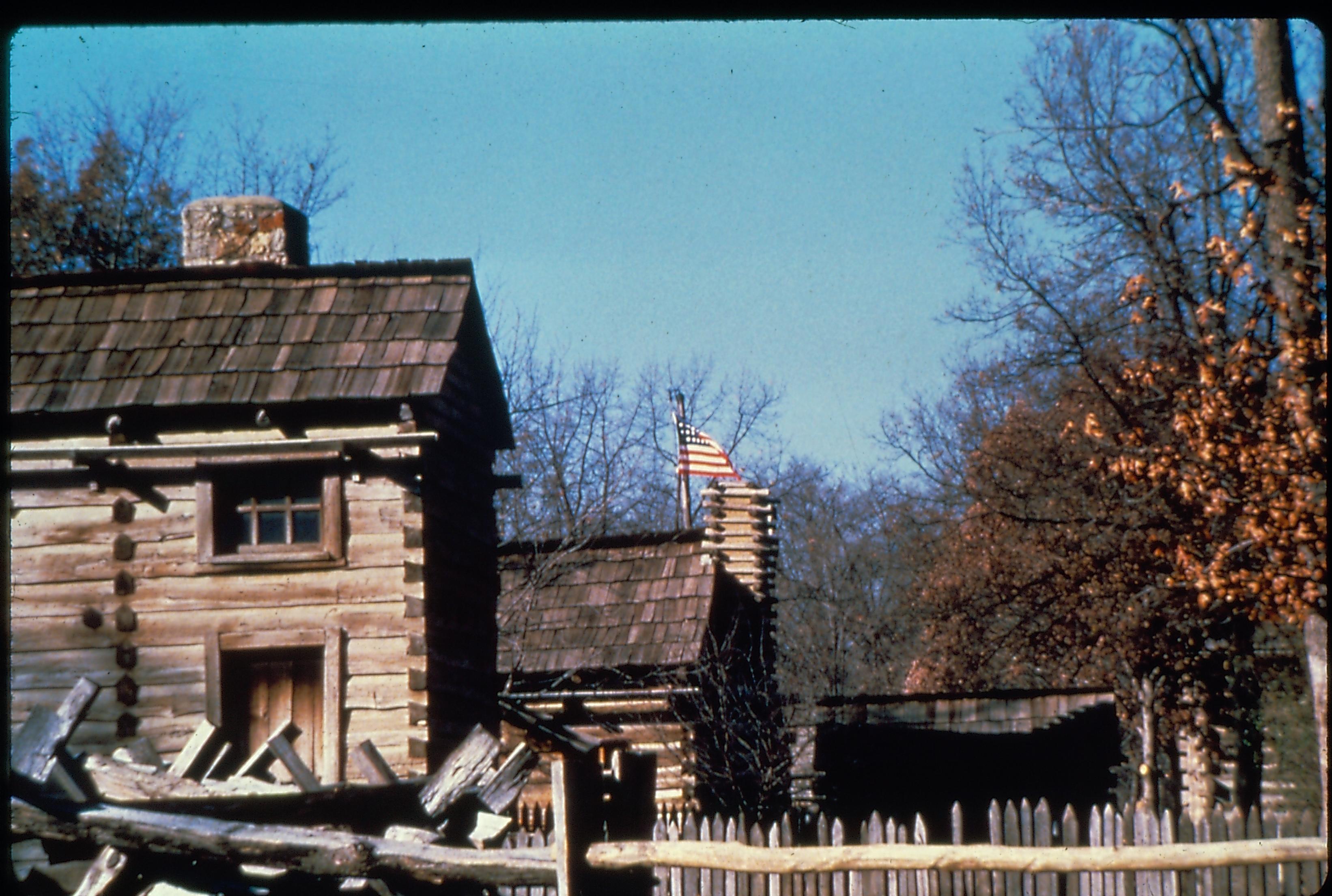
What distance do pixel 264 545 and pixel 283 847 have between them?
559cm

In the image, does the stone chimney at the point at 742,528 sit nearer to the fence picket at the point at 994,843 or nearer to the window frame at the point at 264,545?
the window frame at the point at 264,545

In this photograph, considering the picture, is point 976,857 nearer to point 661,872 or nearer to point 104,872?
point 661,872

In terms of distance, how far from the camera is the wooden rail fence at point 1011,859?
5996 mm

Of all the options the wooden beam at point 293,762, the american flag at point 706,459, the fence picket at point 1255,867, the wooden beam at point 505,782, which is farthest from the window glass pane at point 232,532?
the american flag at point 706,459

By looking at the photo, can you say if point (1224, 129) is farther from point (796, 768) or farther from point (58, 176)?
point (58, 176)

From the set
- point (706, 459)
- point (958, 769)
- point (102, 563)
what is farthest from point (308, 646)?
point (958, 769)

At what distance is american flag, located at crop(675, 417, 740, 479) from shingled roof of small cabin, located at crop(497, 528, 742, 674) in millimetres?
1531

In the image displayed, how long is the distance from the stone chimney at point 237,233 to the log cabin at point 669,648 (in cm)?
766

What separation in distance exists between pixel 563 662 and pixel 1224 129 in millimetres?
12625

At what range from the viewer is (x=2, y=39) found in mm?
5016

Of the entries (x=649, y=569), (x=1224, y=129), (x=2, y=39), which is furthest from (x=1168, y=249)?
(x=2, y=39)

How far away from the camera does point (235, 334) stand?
12766 mm

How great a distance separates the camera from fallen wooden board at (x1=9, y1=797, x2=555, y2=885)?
22.0 feet

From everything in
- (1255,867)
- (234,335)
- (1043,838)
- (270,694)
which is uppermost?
(234,335)
